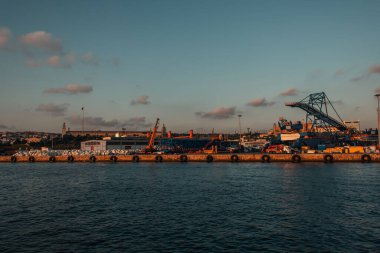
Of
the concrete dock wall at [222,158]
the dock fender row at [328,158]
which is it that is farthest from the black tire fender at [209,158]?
the dock fender row at [328,158]

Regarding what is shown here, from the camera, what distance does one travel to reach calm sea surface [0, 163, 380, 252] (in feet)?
75.4

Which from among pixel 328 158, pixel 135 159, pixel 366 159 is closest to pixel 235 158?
pixel 328 158

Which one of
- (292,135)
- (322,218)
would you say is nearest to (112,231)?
(322,218)

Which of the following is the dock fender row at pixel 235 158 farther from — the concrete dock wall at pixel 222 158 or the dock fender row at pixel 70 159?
the dock fender row at pixel 70 159

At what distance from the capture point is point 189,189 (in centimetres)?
4819

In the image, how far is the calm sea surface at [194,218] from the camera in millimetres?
22984

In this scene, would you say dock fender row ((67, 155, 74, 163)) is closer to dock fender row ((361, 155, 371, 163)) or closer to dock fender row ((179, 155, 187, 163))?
dock fender row ((179, 155, 187, 163))

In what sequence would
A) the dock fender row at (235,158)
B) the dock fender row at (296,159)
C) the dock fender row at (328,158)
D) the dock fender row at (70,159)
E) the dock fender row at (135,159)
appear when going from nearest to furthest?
the dock fender row at (328,158) < the dock fender row at (296,159) < the dock fender row at (235,158) < the dock fender row at (135,159) < the dock fender row at (70,159)

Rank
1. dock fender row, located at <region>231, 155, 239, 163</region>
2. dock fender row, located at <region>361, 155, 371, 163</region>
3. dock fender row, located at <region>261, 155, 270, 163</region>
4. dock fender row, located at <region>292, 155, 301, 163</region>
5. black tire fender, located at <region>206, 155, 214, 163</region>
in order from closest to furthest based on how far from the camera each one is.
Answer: dock fender row, located at <region>361, 155, 371, 163</region> < dock fender row, located at <region>292, 155, 301, 163</region> < dock fender row, located at <region>261, 155, 270, 163</region> < dock fender row, located at <region>231, 155, 239, 163</region> < black tire fender, located at <region>206, 155, 214, 163</region>

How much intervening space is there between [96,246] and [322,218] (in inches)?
888

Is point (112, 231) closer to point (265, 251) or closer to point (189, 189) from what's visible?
point (265, 251)

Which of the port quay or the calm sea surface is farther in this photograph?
the port quay

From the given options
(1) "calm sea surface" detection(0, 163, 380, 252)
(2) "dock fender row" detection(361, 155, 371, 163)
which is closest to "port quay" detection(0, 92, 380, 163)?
(2) "dock fender row" detection(361, 155, 371, 163)

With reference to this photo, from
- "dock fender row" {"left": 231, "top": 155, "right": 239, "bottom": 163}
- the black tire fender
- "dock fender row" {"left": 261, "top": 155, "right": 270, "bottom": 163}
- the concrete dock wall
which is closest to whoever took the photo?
the concrete dock wall
